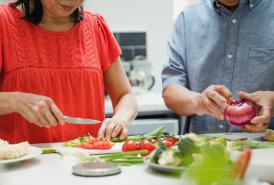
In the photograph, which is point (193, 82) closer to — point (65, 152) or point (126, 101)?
point (126, 101)

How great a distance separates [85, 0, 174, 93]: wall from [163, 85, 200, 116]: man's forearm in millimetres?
1836

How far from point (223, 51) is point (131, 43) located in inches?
73.5

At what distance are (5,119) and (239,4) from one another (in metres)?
1.04

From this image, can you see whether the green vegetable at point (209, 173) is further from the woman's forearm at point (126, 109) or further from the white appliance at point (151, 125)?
the white appliance at point (151, 125)

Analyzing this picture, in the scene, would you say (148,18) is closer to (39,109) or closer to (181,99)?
(181,99)

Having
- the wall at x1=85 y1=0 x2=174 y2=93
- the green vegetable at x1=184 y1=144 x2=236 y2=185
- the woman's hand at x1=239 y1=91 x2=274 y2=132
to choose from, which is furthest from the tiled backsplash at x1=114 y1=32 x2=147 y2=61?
the green vegetable at x1=184 y1=144 x2=236 y2=185

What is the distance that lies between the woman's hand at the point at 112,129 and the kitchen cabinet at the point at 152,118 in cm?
122

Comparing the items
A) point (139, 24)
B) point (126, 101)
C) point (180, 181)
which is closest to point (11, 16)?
point (126, 101)

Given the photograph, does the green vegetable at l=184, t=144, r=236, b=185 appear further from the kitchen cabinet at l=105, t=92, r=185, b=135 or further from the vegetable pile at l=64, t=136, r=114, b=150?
the kitchen cabinet at l=105, t=92, r=185, b=135

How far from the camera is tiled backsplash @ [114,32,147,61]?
3611 millimetres

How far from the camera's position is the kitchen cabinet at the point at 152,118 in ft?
9.45

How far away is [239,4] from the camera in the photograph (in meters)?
1.83

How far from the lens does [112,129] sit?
1.59m

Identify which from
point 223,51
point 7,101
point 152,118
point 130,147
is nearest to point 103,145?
point 130,147
